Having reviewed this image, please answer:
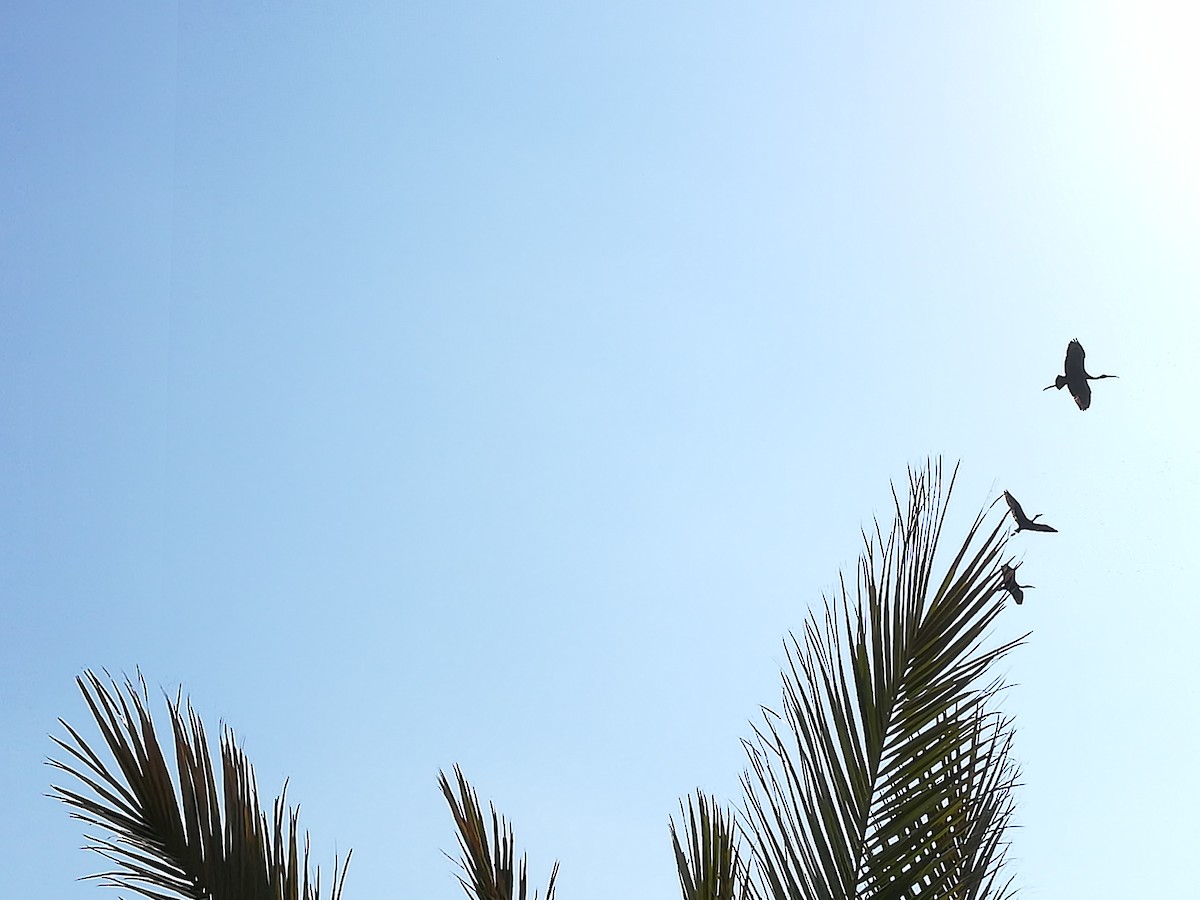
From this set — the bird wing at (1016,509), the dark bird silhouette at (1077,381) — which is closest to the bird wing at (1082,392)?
the dark bird silhouette at (1077,381)

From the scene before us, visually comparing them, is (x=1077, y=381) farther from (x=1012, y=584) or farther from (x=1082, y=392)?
(x=1012, y=584)

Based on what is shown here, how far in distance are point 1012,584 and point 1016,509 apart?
19 centimetres

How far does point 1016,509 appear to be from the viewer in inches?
107

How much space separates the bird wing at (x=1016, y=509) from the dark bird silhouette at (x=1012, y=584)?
Result: 4.4 inches

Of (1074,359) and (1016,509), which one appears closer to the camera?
(1016,509)

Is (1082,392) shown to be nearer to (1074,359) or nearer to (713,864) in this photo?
(1074,359)

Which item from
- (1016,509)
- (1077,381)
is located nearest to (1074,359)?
(1077,381)

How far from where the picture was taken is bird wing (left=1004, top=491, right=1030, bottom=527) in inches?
107

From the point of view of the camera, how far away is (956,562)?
2.78 meters

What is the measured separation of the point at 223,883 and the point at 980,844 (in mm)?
1851

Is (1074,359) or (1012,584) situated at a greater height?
(1074,359)

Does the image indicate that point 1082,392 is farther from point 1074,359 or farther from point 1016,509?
point 1016,509

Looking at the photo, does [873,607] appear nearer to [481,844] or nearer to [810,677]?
[810,677]

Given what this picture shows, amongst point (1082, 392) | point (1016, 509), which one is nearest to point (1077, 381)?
point (1082, 392)
